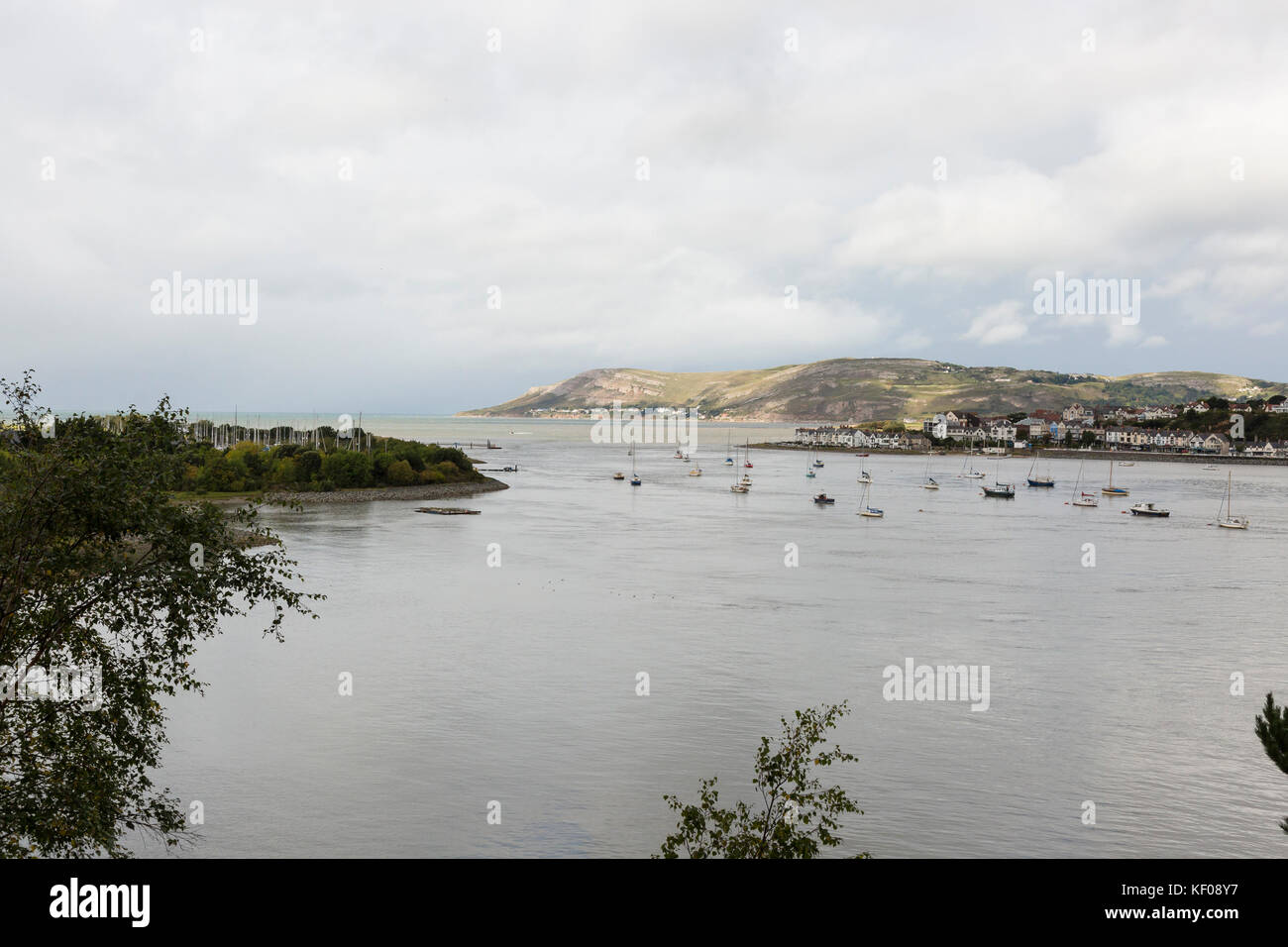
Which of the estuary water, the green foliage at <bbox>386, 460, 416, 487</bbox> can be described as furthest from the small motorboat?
the green foliage at <bbox>386, 460, 416, 487</bbox>

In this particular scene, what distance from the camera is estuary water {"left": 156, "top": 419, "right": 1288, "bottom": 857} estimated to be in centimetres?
1811

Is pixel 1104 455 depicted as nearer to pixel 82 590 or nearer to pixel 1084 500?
pixel 1084 500

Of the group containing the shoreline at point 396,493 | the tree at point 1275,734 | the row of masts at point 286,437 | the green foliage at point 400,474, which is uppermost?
the row of masts at point 286,437

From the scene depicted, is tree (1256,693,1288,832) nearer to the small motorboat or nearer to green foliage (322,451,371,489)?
green foliage (322,451,371,489)

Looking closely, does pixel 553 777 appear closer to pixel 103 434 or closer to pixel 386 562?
pixel 103 434

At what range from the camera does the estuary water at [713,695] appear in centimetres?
1811

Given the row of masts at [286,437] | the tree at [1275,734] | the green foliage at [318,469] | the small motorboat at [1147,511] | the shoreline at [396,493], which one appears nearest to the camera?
the tree at [1275,734]

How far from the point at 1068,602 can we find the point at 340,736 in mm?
32215

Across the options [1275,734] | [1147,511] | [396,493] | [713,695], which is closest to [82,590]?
[1275,734]

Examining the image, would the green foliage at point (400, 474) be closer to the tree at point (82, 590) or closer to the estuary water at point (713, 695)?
the estuary water at point (713, 695)

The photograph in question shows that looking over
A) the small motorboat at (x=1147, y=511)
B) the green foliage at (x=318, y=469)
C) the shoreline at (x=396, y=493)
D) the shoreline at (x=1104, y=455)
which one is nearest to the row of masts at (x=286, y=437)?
the green foliage at (x=318, y=469)

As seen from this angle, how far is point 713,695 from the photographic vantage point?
2589cm
